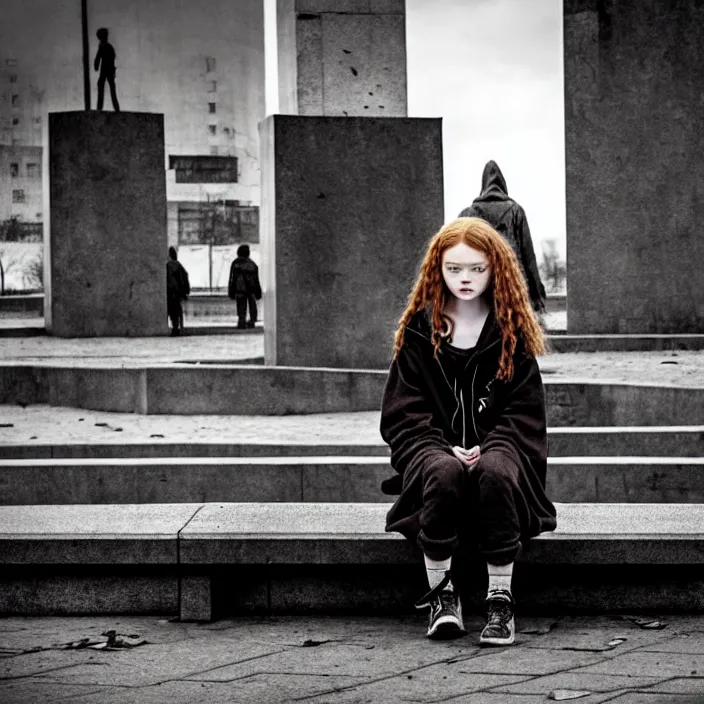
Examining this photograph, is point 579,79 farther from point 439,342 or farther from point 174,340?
point 439,342

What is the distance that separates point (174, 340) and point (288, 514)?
12305mm

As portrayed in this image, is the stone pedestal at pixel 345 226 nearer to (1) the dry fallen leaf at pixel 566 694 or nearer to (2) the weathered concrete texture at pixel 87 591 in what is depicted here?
(2) the weathered concrete texture at pixel 87 591

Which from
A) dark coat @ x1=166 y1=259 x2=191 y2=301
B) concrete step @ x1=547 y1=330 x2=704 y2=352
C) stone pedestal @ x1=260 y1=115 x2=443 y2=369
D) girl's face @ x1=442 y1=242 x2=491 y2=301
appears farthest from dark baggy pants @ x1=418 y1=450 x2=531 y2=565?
dark coat @ x1=166 y1=259 x2=191 y2=301

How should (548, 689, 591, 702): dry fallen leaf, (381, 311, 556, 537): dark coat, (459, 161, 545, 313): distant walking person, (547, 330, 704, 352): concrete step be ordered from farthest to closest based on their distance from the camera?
1. (547, 330, 704, 352): concrete step
2. (459, 161, 545, 313): distant walking person
3. (381, 311, 556, 537): dark coat
4. (548, 689, 591, 702): dry fallen leaf

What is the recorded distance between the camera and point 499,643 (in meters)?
3.93

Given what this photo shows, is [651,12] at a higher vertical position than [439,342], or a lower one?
higher

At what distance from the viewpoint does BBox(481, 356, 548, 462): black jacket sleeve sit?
4.31 metres

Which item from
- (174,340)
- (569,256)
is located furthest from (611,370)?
(174,340)

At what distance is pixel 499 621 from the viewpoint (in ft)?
13.0

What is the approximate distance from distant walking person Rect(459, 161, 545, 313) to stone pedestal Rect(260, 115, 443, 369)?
1.39 feet

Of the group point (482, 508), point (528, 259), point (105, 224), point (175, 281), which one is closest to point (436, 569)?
point (482, 508)

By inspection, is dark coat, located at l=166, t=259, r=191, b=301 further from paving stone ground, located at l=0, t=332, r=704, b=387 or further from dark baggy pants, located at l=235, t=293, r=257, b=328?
paving stone ground, located at l=0, t=332, r=704, b=387

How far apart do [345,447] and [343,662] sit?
10.3 feet

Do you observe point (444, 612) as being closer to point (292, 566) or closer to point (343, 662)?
point (343, 662)
